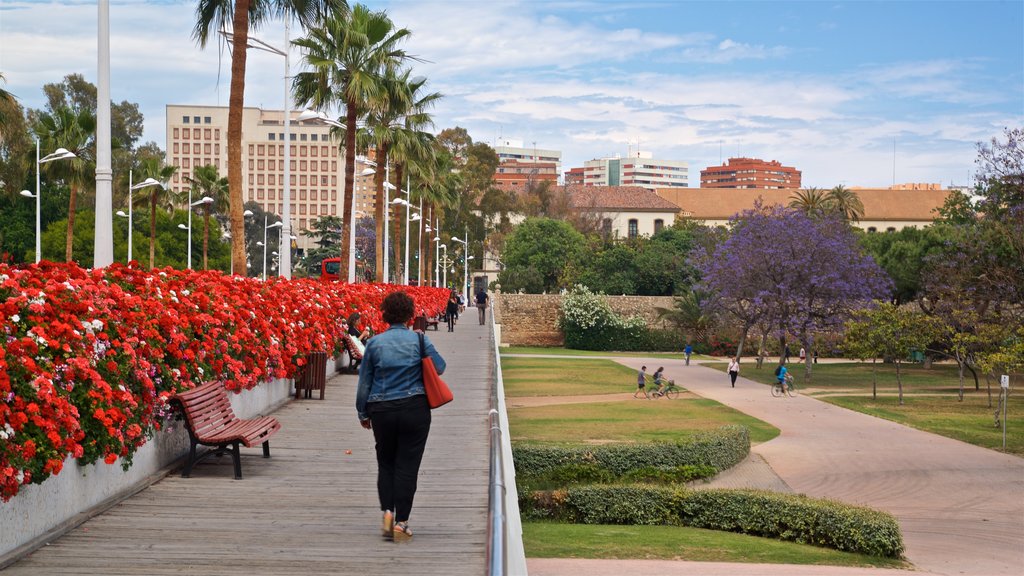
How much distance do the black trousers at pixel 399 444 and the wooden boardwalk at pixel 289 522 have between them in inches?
13.2

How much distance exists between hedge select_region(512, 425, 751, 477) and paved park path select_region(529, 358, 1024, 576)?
175 cm

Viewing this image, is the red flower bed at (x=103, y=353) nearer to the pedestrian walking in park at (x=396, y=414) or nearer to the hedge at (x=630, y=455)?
the pedestrian walking in park at (x=396, y=414)

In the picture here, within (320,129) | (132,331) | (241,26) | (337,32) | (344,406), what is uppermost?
(320,129)

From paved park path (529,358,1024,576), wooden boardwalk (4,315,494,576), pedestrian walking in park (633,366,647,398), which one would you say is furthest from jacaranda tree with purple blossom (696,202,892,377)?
wooden boardwalk (4,315,494,576)

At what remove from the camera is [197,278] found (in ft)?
41.7

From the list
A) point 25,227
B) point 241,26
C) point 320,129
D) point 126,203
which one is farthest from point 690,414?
point 320,129

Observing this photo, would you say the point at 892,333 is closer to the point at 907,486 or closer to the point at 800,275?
the point at 800,275

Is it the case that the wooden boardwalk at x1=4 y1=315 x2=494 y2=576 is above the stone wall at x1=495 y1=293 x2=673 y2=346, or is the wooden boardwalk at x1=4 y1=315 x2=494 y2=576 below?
above

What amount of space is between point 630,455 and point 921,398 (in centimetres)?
2667

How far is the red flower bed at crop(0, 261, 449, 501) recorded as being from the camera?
694 cm

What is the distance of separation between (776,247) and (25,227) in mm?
48171

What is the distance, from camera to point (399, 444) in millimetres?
7500

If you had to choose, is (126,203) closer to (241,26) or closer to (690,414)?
(690,414)

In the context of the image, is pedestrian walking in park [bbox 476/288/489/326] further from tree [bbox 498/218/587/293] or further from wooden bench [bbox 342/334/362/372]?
tree [bbox 498/218/587/293]
